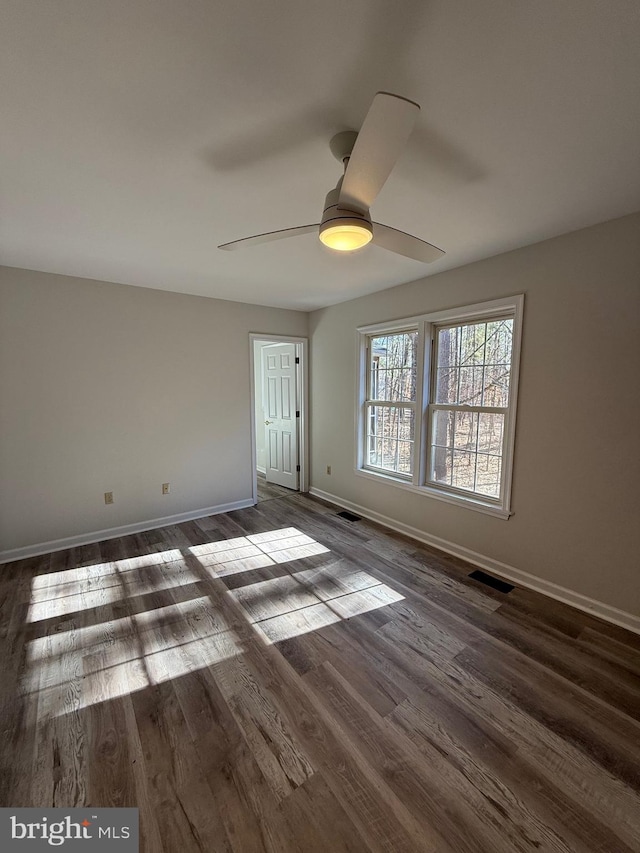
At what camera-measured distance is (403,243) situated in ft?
5.65

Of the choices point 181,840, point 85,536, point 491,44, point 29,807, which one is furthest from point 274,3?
point 85,536

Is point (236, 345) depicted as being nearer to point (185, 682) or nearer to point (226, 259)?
point (226, 259)

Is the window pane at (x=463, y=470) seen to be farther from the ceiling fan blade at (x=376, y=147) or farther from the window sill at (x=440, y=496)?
the ceiling fan blade at (x=376, y=147)

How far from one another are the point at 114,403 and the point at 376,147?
3.22 m

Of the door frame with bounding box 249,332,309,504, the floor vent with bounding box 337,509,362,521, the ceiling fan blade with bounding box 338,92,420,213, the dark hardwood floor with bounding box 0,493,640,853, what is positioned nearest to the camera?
the ceiling fan blade with bounding box 338,92,420,213

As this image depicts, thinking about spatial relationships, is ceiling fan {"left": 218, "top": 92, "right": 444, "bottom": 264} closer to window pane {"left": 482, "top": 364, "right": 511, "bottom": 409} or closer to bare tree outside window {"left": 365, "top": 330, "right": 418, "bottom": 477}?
window pane {"left": 482, "top": 364, "right": 511, "bottom": 409}

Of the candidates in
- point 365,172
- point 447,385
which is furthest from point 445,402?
point 365,172

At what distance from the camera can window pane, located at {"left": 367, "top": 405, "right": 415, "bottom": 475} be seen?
3574mm

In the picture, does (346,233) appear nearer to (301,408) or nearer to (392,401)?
(392,401)

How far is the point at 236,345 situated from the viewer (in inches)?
160

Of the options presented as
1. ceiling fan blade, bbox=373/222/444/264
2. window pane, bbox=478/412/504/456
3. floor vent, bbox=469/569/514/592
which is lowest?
floor vent, bbox=469/569/514/592

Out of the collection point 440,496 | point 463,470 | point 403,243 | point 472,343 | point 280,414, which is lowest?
point 440,496

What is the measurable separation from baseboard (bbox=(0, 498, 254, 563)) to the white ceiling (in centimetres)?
250

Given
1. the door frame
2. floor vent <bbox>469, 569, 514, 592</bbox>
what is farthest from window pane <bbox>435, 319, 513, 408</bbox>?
the door frame
